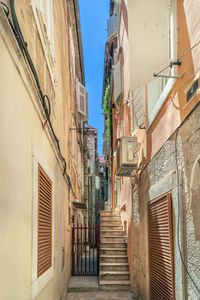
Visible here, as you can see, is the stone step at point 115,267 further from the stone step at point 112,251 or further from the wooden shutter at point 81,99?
the wooden shutter at point 81,99

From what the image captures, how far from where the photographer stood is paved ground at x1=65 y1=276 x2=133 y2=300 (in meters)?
8.77

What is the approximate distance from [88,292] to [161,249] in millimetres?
4878

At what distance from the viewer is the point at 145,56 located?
5020 mm

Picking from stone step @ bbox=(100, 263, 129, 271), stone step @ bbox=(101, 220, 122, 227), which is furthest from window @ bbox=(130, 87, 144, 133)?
stone step @ bbox=(101, 220, 122, 227)

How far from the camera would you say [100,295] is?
29.6ft

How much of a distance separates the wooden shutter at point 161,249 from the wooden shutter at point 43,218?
1898mm

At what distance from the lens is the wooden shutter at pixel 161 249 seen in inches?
187

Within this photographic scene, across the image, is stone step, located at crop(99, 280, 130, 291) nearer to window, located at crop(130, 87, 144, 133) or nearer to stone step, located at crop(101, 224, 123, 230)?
stone step, located at crop(101, 224, 123, 230)

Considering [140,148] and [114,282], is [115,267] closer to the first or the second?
[114,282]

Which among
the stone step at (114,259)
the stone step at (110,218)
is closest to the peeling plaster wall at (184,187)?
the stone step at (114,259)

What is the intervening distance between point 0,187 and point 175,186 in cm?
269

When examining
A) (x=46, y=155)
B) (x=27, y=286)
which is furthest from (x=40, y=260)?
(x=46, y=155)

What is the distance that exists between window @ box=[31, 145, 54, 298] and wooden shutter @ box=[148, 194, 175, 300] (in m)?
1.90

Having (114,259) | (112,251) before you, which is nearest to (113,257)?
(114,259)
